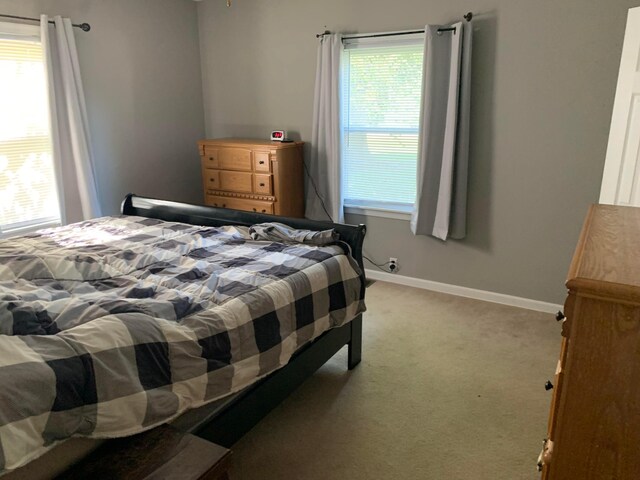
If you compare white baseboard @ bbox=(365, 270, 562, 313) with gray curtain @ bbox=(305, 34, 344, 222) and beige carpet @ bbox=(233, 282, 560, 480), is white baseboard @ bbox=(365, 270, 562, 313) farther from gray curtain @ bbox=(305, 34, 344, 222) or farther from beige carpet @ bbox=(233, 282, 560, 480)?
gray curtain @ bbox=(305, 34, 344, 222)

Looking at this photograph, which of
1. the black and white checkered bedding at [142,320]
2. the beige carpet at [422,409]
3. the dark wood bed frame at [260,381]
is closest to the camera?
the black and white checkered bedding at [142,320]

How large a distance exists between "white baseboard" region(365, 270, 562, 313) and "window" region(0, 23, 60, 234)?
2.69m

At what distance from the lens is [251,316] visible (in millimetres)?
1867

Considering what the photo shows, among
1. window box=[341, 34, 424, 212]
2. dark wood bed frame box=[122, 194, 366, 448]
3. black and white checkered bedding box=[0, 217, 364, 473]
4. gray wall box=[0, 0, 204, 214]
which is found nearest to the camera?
black and white checkered bedding box=[0, 217, 364, 473]

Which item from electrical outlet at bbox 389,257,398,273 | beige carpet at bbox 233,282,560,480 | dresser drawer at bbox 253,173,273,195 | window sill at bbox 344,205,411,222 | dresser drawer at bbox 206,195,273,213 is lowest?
beige carpet at bbox 233,282,560,480

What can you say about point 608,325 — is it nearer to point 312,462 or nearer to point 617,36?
point 312,462

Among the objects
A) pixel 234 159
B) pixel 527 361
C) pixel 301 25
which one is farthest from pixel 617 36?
pixel 234 159

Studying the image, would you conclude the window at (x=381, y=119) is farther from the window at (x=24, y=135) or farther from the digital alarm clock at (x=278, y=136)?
the window at (x=24, y=135)

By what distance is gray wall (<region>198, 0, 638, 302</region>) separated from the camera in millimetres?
3041

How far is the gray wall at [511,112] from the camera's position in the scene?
9.98 ft

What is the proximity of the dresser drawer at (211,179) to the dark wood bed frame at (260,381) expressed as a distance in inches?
36.5

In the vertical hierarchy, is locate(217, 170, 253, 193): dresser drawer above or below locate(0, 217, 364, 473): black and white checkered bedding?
above

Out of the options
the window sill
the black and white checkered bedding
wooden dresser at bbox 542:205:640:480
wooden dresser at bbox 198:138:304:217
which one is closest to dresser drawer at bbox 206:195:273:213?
wooden dresser at bbox 198:138:304:217

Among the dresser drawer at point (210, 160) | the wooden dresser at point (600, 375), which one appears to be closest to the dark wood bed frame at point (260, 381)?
the dresser drawer at point (210, 160)
